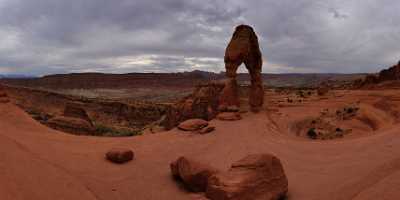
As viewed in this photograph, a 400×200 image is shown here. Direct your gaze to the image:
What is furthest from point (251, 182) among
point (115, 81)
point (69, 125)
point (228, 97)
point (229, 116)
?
A: point (115, 81)

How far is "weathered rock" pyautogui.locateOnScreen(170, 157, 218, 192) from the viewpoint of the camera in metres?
8.53

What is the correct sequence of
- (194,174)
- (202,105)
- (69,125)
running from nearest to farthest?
(194,174), (69,125), (202,105)

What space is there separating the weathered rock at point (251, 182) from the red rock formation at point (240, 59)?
11171 millimetres

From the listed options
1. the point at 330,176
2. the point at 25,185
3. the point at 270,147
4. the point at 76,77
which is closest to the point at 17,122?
the point at 25,185

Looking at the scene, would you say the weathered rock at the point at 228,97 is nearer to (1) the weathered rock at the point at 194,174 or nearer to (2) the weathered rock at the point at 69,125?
(2) the weathered rock at the point at 69,125

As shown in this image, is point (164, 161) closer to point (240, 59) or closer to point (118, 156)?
point (118, 156)

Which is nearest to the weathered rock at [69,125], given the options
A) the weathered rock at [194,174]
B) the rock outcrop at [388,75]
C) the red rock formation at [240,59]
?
the red rock formation at [240,59]

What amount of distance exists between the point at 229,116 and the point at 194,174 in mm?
9559

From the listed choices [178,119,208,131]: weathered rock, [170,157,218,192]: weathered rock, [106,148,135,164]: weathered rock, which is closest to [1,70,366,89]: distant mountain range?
[178,119,208,131]: weathered rock

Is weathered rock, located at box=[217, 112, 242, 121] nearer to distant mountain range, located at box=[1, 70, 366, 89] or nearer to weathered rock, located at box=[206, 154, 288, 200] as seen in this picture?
weathered rock, located at box=[206, 154, 288, 200]

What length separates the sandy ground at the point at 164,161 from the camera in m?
6.84

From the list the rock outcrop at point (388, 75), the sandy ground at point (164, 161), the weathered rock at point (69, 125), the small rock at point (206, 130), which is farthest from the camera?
the rock outcrop at point (388, 75)

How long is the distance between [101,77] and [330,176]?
→ 112 m

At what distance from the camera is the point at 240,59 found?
63.9 feet
